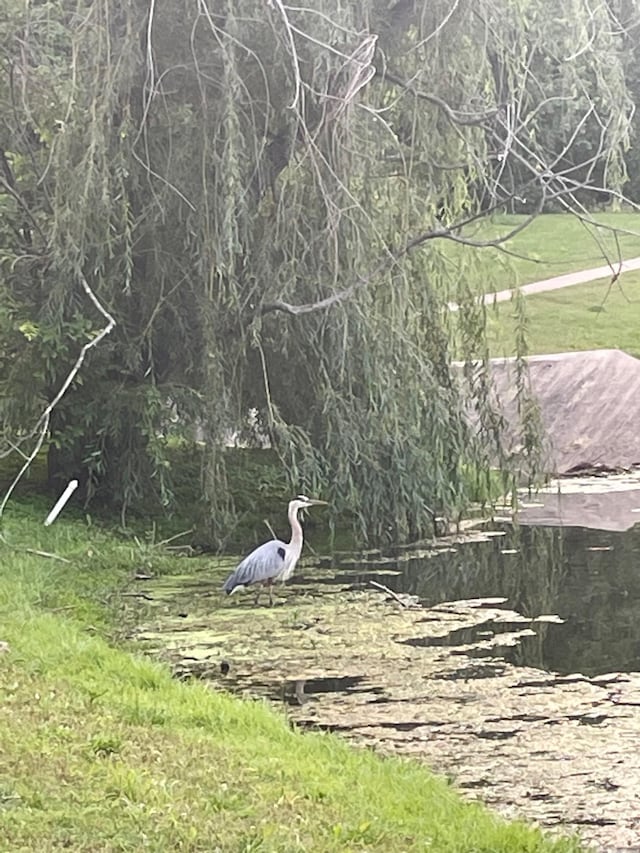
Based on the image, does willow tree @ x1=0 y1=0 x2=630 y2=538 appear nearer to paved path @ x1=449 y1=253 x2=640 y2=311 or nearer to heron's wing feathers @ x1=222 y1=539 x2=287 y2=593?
heron's wing feathers @ x1=222 y1=539 x2=287 y2=593

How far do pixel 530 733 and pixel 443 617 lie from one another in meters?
2.70

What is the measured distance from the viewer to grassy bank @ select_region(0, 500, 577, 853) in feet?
15.1

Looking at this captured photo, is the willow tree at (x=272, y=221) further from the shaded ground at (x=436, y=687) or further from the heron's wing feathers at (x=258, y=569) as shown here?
the shaded ground at (x=436, y=687)

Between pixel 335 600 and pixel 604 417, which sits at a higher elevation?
pixel 604 417

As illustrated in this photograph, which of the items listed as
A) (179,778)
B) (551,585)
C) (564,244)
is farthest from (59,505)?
(564,244)

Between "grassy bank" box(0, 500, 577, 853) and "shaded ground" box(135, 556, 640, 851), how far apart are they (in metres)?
0.39

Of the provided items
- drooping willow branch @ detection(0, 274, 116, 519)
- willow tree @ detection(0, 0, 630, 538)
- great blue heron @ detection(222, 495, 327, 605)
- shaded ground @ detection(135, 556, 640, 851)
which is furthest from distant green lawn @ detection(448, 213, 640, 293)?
shaded ground @ detection(135, 556, 640, 851)

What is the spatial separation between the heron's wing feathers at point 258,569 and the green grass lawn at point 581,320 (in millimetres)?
11718

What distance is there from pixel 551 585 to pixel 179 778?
6.10 meters

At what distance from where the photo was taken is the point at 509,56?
12.3 metres

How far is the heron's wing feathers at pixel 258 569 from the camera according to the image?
9.94 meters

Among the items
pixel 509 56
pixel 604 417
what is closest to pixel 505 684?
pixel 509 56

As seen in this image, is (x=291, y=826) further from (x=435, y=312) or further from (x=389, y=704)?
(x=435, y=312)

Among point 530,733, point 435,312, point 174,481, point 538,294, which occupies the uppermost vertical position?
point 538,294
